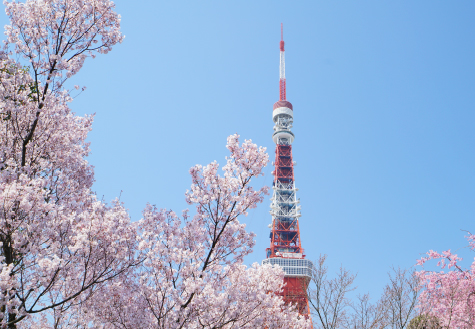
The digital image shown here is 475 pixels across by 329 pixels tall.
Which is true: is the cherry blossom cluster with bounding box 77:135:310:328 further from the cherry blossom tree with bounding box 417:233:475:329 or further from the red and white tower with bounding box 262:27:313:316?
the red and white tower with bounding box 262:27:313:316

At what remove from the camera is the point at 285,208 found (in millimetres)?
58750

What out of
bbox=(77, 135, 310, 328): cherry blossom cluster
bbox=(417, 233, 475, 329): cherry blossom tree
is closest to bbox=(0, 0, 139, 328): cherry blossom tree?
bbox=(77, 135, 310, 328): cherry blossom cluster

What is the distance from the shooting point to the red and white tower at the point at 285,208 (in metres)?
49.3

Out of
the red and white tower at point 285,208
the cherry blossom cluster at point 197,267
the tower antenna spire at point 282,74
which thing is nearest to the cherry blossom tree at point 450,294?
the cherry blossom cluster at point 197,267

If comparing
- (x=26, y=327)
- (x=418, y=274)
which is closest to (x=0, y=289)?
(x=26, y=327)

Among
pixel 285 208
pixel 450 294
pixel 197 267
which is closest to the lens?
pixel 197 267

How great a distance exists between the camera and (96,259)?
584 cm

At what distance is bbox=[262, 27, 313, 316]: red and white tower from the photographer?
49312mm

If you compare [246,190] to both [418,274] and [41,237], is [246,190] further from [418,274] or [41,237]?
[418,274]

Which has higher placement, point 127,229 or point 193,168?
point 193,168

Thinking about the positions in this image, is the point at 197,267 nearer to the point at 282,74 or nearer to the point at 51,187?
the point at 51,187

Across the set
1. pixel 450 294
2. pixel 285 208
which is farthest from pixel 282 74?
pixel 450 294

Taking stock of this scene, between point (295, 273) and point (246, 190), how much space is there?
4543 centimetres

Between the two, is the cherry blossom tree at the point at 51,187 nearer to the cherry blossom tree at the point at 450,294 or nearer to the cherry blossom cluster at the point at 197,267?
the cherry blossom cluster at the point at 197,267
